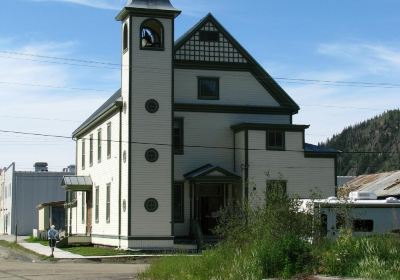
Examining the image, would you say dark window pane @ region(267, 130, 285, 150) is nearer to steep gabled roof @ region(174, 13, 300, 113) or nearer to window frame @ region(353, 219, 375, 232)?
steep gabled roof @ region(174, 13, 300, 113)

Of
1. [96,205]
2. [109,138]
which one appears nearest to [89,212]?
[96,205]

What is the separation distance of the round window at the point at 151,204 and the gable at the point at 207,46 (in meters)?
8.29

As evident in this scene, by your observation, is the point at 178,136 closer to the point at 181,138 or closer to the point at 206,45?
the point at 181,138

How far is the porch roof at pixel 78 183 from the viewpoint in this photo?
158 ft

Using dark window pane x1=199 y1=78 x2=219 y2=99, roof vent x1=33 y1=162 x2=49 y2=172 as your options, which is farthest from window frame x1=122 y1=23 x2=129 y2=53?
roof vent x1=33 y1=162 x2=49 y2=172

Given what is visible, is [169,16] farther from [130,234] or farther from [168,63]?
[130,234]

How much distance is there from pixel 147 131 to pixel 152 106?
50.3 inches

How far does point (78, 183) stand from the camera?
4850 centimetres

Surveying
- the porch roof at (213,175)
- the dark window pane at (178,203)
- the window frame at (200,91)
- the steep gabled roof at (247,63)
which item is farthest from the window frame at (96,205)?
the steep gabled roof at (247,63)

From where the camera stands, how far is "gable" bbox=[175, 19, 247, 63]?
41781mm

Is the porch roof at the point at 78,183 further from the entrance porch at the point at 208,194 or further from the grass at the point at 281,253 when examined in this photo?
the grass at the point at 281,253

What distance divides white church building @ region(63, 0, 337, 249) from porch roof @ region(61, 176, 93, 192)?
140 inches

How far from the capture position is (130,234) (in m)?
37.4

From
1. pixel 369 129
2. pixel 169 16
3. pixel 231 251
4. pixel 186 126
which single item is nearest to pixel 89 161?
pixel 186 126
